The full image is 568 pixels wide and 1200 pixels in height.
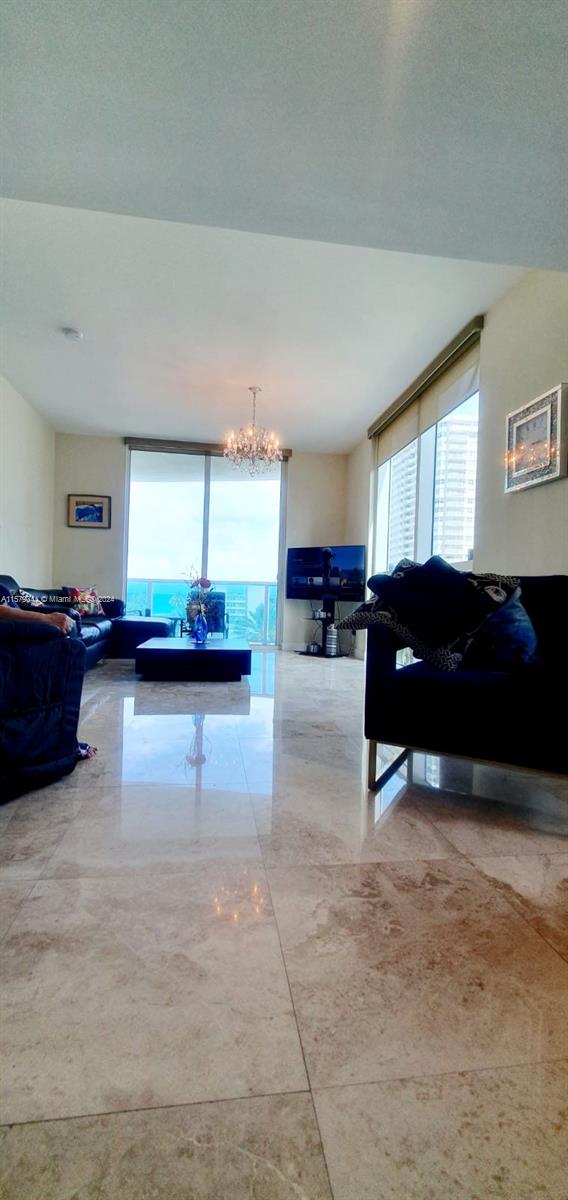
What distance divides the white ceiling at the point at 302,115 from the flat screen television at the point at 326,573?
4314mm

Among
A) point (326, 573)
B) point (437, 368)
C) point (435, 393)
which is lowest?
point (326, 573)

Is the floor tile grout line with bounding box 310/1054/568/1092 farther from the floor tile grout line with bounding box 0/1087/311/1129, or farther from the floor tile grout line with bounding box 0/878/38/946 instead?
the floor tile grout line with bounding box 0/878/38/946

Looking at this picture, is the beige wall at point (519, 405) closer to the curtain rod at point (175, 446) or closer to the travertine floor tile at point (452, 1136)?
the travertine floor tile at point (452, 1136)

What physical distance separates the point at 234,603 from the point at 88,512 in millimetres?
2305

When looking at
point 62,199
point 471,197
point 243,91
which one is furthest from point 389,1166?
point 62,199

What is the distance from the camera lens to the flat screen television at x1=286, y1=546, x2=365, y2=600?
6.25 meters

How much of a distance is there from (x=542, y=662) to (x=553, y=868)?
0.99 metres

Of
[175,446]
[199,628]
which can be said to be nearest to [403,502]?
[199,628]

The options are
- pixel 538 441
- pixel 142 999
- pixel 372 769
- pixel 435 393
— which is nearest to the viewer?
pixel 142 999

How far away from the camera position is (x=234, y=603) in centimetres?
727

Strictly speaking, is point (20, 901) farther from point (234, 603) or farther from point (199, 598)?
point (234, 603)

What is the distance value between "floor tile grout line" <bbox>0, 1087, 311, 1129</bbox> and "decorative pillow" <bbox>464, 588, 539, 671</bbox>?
1695mm

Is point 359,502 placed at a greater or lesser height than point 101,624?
greater

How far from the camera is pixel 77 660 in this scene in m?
2.11
